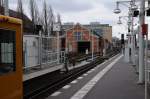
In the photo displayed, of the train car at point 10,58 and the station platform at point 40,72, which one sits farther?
the station platform at point 40,72

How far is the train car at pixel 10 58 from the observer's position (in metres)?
10.0

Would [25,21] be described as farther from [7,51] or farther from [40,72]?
[7,51]

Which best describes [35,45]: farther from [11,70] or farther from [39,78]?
[11,70]

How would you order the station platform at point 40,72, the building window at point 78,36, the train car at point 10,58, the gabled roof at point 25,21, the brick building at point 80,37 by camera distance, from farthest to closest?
the building window at point 78,36, the brick building at point 80,37, the gabled roof at point 25,21, the station platform at point 40,72, the train car at point 10,58

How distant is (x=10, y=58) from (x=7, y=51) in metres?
0.24

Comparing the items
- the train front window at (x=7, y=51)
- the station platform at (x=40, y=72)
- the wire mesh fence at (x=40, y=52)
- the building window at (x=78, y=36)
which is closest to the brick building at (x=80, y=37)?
the building window at (x=78, y=36)

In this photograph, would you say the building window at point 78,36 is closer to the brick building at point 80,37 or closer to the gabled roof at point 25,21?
the brick building at point 80,37

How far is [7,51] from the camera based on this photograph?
1036 cm

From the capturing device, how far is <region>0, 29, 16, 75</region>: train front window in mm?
10023

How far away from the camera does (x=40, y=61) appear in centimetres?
2277

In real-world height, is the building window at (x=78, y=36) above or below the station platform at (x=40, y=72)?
above

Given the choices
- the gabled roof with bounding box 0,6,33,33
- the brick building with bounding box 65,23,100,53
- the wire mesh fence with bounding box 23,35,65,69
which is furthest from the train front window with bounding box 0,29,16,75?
the brick building with bounding box 65,23,100,53

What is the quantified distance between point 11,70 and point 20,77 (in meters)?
0.69

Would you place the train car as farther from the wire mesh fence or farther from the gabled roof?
the gabled roof
